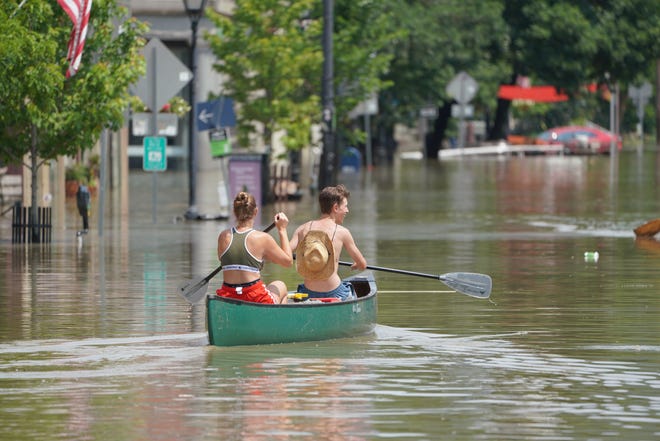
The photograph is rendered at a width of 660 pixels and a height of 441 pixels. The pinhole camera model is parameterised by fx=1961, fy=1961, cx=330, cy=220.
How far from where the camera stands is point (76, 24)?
27.2 meters

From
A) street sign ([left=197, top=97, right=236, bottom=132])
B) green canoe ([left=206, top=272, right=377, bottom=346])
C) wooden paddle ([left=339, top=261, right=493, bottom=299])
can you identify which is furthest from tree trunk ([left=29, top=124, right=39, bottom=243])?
green canoe ([left=206, top=272, right=377, bottom=346])

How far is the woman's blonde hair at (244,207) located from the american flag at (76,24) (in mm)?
11275

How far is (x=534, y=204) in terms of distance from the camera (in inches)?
1721

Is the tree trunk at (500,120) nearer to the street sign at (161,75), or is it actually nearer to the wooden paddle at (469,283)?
the street sign at (161,75)

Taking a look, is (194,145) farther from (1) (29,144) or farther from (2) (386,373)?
(2) (386,373)

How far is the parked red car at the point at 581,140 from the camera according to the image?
338 ft

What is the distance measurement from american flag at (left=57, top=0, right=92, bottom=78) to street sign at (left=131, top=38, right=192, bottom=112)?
6195 millimetres

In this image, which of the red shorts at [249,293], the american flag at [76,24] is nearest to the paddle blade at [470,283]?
the red shorts at [249,293]

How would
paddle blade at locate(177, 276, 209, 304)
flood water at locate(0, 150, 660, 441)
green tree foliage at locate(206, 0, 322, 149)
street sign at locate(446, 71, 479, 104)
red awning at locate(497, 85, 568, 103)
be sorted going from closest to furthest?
flood water at locate(0, 150, 660, 441), paddle blade at locate(177, 276, 209, 304), green tree foliage at locate(206, 0, 322, 149), street sign at locate(446, 71, 479, 104), red awning at locate(497, 85, 568, 103)

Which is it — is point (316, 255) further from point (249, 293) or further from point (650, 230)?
point (650, 230)

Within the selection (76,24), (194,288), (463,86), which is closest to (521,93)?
(463,86)

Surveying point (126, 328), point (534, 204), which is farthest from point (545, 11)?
point (126, 328)

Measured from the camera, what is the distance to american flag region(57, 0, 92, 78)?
2716 cm

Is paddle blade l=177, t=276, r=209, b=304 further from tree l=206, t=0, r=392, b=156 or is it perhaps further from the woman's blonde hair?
tree l=206, t=0, r=392, b=156
